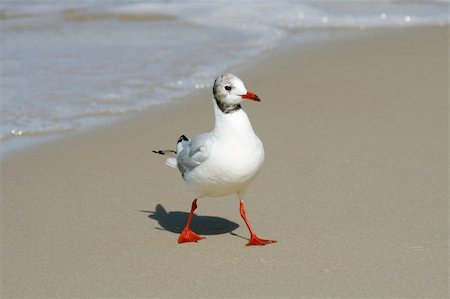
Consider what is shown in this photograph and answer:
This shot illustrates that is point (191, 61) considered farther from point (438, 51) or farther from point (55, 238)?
point (55, 238)

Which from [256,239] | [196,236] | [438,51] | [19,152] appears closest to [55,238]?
[196,236]

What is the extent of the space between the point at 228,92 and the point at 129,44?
5841 mm

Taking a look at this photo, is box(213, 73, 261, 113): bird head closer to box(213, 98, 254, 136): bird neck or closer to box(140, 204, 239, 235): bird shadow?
box(213, 98, 254, 136): bird neck

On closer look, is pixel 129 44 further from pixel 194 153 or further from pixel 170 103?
pixel 194 153

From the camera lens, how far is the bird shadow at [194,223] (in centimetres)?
509

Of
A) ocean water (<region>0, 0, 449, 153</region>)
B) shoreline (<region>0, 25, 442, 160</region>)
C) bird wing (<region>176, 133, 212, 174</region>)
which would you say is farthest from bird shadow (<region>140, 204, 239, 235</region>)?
ocean water (<region>0, 0, 449, 153</region>)

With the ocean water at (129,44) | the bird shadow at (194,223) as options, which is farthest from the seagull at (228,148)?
the ocean water at (129,44)

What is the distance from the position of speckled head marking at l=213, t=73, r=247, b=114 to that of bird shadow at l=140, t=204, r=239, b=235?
89 centimetres

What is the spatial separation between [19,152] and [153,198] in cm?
149

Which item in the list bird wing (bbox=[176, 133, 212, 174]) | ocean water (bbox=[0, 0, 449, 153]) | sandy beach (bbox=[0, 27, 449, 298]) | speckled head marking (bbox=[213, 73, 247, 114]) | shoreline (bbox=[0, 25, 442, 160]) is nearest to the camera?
sandy beach (bbox=[0, 27, 449, 298])

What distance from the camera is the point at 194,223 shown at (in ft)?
17.2

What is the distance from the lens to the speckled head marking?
4.42 m

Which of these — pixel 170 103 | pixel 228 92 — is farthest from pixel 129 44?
pixel 228 92

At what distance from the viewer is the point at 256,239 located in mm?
4750
